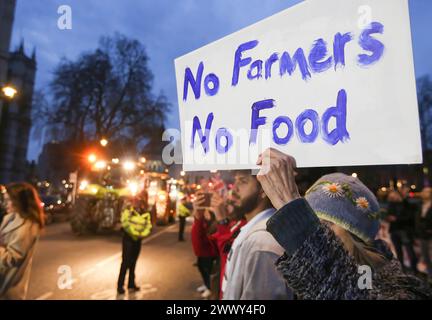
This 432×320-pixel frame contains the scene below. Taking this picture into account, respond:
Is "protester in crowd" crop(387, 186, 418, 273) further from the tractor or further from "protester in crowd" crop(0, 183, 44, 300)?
the tractor

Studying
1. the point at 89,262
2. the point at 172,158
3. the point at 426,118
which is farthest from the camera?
the point at 426,118

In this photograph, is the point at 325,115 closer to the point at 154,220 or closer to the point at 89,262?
the point at 89,262

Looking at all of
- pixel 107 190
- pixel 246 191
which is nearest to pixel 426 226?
pixel 246 191

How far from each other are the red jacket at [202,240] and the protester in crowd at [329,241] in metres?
3.55

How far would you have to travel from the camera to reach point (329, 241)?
2.84 feet

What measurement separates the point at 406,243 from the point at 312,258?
21.8ft

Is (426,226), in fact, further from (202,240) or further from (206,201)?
(206,201)

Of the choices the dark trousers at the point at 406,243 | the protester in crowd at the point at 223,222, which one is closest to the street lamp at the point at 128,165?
the dark trousers at the point at 406,243

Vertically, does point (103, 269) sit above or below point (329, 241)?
below

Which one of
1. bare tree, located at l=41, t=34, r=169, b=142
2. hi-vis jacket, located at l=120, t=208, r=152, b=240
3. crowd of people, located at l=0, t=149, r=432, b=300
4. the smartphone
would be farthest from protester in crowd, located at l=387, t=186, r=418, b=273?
bare tree, located at l=41, t=34, r=169, b=142

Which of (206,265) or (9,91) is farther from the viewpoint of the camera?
(9,91)

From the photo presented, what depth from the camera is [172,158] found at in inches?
60.9

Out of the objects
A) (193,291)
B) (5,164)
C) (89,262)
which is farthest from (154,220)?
(5,164)

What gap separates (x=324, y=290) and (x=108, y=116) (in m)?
28.0
